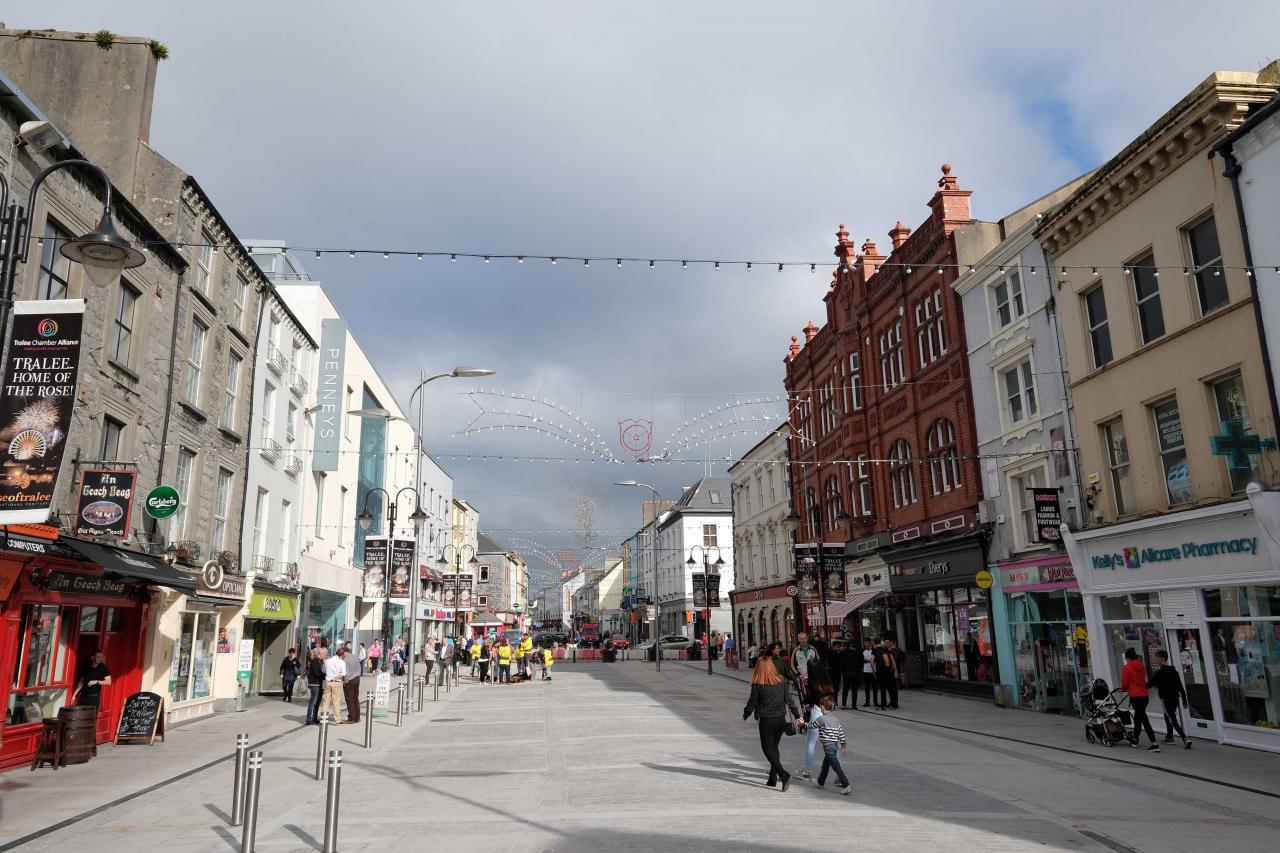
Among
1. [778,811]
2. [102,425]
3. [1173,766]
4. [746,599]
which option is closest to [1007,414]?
[1173,766]

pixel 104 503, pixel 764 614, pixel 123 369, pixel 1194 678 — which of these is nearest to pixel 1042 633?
pixel 1194 678

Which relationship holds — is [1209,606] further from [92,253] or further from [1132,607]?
[92,253]

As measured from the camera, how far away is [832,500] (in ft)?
123

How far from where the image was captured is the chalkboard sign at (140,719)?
16.3 meters

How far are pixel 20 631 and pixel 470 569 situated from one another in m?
53.6

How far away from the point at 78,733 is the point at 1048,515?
19544mm

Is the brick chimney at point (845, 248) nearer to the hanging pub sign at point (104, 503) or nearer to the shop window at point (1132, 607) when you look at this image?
the shop window at point (1132, 607)

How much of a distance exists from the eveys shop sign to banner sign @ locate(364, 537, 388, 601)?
1913cm

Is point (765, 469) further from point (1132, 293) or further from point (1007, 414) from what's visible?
point (1132, 293)

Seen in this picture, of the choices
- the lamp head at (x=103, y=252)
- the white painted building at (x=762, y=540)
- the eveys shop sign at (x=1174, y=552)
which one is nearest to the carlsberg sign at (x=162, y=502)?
the lamp head at (x=103, y=252)

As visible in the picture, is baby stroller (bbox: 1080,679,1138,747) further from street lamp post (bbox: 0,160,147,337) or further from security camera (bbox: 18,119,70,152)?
security camera (bbox: 18,119,70,152)

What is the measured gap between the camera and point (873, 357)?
3234 cm

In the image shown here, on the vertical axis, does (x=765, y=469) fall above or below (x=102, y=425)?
above

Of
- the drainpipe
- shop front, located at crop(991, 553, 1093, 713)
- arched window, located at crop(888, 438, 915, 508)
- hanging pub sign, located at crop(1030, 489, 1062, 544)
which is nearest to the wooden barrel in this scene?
hanging pub sign, located at crop(1030, 489, 1062, 544)
